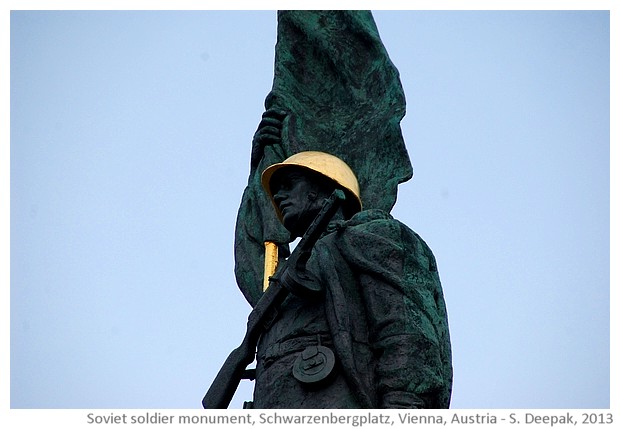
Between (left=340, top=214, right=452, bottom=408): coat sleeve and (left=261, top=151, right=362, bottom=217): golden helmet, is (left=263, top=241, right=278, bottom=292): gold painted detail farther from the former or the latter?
(left=340, top=214, right=452, bottom=408): coat sleeve

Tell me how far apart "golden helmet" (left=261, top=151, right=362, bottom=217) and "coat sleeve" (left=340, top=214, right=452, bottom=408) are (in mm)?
567

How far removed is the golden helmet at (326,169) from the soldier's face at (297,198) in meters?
0.08

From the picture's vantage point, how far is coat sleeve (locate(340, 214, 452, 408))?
9250mm

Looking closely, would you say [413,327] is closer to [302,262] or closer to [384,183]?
[302,262]

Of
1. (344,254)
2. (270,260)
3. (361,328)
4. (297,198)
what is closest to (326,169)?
(297,198)

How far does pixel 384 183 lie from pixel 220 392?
96.9 inches

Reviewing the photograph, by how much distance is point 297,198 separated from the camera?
Answer: 10539 mm

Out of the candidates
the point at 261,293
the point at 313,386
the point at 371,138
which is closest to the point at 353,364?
the point at 313,386

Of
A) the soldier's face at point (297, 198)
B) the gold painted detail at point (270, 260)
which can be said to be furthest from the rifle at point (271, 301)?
the gold painted detail at point (270, 260)

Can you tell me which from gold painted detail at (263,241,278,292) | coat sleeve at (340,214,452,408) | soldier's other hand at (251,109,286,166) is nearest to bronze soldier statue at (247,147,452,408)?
coat sleeve at (340,214,452,408)

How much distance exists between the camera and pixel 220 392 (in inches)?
389
